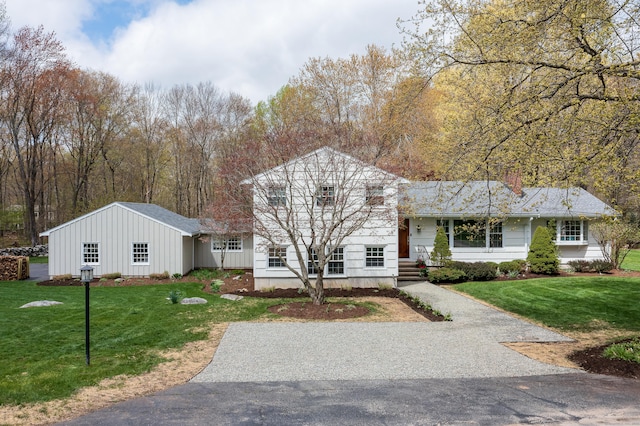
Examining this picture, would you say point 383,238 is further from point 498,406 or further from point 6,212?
point 6,212

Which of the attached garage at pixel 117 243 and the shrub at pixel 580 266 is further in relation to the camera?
the shrub at pixel 580 266

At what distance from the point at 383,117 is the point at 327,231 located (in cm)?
1442

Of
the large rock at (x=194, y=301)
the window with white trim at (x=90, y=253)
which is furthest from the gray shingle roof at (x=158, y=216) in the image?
the large rock at (x=194, y=301)

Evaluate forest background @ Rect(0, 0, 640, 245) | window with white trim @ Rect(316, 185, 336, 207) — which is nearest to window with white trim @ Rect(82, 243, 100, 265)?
forest background @ Rect(0, 0, 640, 245)

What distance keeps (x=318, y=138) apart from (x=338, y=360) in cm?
899

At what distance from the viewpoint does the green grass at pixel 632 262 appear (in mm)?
22297

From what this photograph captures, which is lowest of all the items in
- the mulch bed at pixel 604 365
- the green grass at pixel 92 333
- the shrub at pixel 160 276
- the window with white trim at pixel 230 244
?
the mulch bed at pixel 604 365

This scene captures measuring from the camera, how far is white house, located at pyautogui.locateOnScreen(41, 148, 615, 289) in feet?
48.6

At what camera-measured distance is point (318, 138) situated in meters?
15.6

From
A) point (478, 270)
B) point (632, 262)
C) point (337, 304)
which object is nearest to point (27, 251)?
point (337, 304)

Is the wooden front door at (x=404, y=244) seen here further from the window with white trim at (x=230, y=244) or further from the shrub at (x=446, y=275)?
the window with white trim at (x=230, y=244)

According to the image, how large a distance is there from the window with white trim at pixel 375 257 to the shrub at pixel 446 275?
116 inches

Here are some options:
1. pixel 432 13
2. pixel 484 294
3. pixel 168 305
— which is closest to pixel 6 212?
pixel 168 305

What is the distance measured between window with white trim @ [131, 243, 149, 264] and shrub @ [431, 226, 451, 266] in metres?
12.8
